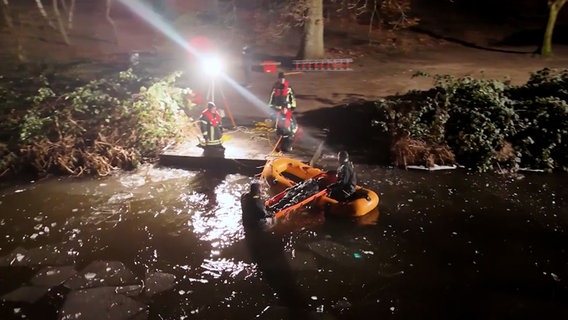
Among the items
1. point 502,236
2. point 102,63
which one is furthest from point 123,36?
point 502,236

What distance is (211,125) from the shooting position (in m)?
9.82

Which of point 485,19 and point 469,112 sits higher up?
point 485,19

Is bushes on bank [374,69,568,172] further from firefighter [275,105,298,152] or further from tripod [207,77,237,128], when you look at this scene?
tripod [207,77,237,128]

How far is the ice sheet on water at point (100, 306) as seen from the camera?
573 centimetres

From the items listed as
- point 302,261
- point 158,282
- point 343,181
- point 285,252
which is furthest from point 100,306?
point 343,181

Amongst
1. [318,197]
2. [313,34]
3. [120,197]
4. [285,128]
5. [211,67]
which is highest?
[313,34]

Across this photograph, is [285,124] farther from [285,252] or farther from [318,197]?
[285,252]

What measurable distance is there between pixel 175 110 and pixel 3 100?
474 centimetres

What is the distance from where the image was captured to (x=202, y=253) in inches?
280

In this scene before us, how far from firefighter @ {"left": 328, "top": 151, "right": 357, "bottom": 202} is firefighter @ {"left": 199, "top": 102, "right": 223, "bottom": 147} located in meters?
3.26

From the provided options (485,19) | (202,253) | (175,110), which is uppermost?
(485,19)

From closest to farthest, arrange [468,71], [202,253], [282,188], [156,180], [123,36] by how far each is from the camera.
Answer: [202,253], [282,188], [156,180], [468,71], [123,36]

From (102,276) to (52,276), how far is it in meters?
0.76

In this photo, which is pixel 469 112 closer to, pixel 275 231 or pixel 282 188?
pixel 282 188
